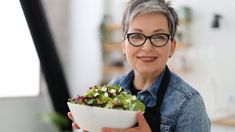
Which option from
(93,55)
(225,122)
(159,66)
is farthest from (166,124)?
(93,55)

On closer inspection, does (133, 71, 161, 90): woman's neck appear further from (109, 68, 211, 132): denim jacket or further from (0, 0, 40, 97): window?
(0, 0, 40, 97): window

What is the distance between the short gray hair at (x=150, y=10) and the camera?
1.07m

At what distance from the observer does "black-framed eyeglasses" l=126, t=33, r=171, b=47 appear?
1.06 meters

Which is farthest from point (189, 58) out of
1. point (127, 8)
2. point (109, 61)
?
point (127, 8)

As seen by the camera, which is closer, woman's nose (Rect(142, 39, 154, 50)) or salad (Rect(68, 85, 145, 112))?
salad (Rect(68, 85, 145, 112))

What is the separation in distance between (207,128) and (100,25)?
123 inches

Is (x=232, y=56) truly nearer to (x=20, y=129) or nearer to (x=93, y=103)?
(x=20, y=129)

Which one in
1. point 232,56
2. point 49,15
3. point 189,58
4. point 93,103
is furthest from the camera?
point 49,15

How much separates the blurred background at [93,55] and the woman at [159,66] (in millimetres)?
1819

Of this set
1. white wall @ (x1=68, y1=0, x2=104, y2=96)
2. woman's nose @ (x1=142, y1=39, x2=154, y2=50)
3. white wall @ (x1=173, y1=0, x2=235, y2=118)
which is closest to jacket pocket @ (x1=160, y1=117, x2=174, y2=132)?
woman's nose @ (x1=142, y1=39, x2=154, y2=50)

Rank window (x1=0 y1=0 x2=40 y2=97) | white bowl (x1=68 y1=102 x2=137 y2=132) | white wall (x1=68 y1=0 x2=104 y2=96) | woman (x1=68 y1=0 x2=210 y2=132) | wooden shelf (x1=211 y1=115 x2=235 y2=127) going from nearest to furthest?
white bowl (x1=68 y1=102 x2=137 y2=132)
woman (x1=68 y1=0 x2=210 y2=132)
wooden shelf (x1=211 y1=115 x2=235 y2=127)
window (x1=0 y1=0 x2=40 y2=97)
white wall (x1=68 y1=0 x2=104 y2=96)

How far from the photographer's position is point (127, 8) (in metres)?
1.13

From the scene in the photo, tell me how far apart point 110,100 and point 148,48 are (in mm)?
201

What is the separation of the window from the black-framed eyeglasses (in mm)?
2451
